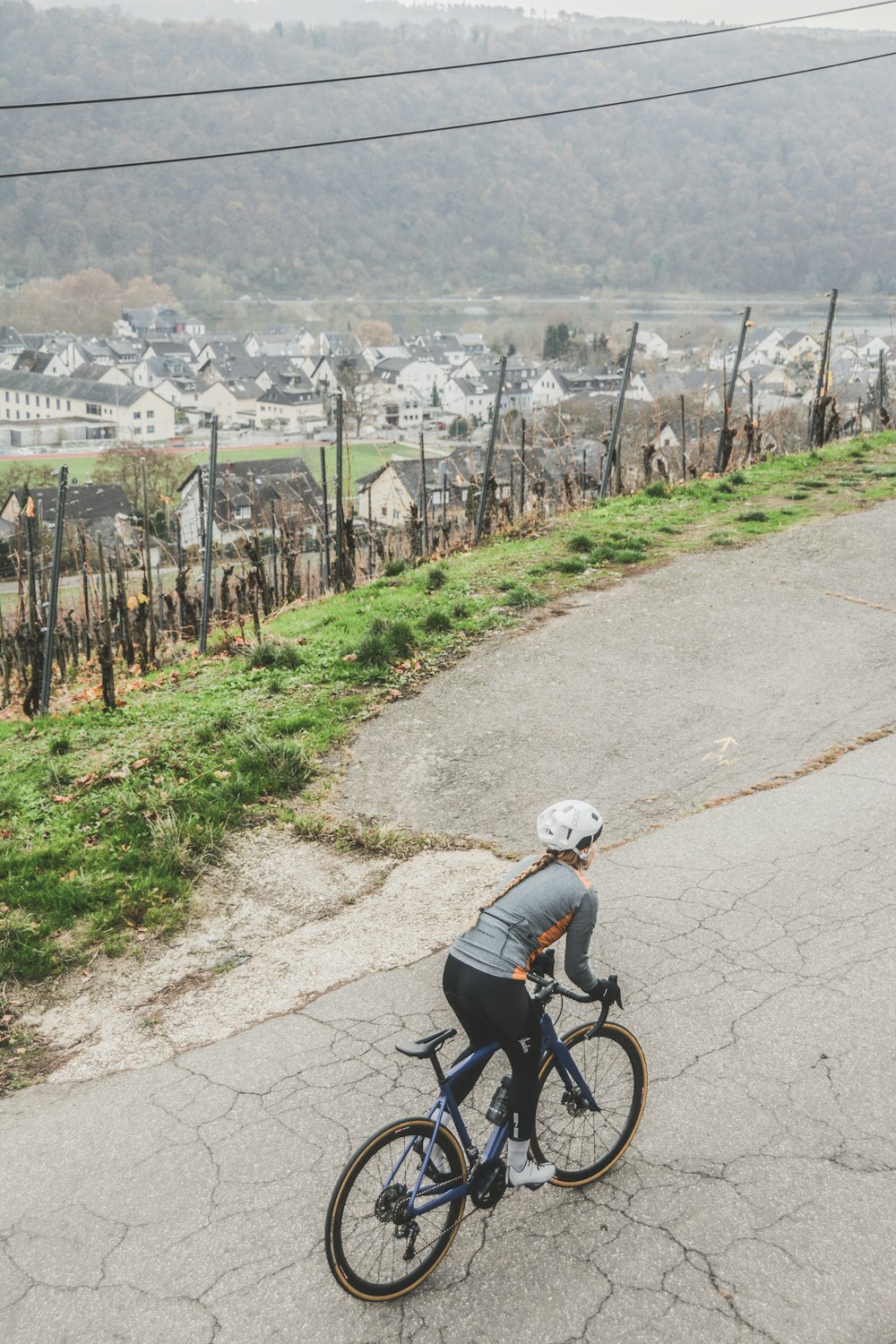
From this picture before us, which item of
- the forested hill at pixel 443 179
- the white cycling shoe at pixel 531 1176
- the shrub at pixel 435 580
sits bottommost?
the white cycling shoe at pixel 531 1176

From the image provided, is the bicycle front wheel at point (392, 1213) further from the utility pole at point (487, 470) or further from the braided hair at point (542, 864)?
the utility pole at point (487, 470)

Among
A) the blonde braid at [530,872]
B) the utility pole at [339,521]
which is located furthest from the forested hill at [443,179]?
the blonde braid at [530,872]

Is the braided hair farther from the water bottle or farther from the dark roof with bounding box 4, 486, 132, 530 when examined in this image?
the dark roof with bounding box 4, 486, 132, 530

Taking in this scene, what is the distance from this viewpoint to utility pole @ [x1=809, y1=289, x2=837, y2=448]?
15805mm

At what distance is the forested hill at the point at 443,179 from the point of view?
15075 cm

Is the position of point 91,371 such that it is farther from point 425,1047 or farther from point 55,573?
point 425,1047

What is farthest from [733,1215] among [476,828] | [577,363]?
[577,363]

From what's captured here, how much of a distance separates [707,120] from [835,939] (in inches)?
8130

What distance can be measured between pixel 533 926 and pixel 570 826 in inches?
15.0

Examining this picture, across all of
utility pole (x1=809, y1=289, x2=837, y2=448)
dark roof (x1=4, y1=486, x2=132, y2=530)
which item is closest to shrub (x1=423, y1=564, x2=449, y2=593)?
utility pole (x1=809, y1=289, x2=837, y2=448)

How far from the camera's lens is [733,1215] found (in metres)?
3.70

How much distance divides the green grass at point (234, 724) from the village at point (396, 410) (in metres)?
2.01

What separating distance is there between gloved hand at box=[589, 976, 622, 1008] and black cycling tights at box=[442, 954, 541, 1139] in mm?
318

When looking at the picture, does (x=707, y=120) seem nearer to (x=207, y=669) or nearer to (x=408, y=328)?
(x=408, y=328)
